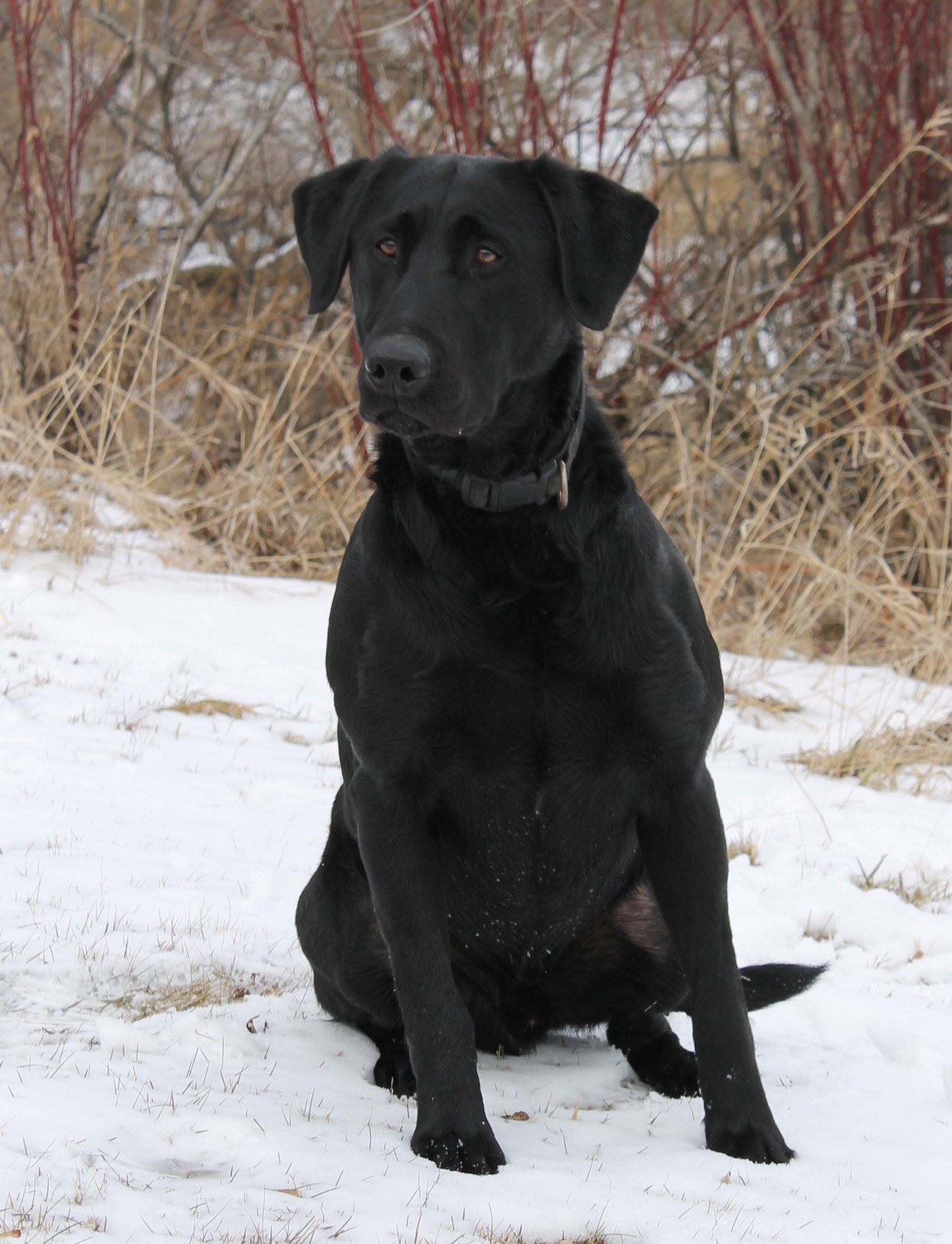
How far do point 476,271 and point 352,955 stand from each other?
1209 mm

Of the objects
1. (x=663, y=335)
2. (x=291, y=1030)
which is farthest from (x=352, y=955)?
→ (x=663, y=335)

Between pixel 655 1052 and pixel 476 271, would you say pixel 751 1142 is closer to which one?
pixel 655 1052

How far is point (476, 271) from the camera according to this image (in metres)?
2.26

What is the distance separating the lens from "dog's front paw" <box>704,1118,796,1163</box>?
205cm

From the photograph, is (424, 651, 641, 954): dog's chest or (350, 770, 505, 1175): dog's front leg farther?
(424, 651, 641, 954): dog's chest

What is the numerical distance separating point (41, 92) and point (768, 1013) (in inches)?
266

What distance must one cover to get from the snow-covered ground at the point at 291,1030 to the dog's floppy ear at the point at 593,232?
52.8 inches

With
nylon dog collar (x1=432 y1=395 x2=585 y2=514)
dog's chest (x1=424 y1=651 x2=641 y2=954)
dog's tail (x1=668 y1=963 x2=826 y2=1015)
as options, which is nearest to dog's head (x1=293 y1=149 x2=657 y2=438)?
nylon dog collar (x1=432 y1=395 x2=585 y2=514)

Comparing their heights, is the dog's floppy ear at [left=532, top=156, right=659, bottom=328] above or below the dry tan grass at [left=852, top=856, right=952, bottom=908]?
above

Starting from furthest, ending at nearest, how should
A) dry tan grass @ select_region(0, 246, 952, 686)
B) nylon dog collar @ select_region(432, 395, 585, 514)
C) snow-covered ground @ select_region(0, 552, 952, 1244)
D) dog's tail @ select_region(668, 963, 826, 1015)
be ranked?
dry tan grass @ select_region(0, 246, 952, 686) < dog's tail @ select_region(668, 963, 826, 1015) < nylon dog collar @ select_region(432, 395, 585, 514) < snow-covered ground @ select_region(0, 552, 952, 1244)

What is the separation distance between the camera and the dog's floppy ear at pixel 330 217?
2473 millimetres

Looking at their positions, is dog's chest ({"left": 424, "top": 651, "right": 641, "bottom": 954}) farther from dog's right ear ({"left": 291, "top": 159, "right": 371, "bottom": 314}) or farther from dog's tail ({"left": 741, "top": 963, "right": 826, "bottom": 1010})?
dog's right ear ({"left": 291, "top": 159, "right": 371, "bottom": 314})

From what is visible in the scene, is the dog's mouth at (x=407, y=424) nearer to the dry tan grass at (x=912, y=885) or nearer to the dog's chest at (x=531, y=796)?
the dog's chest at (x=531, y=796)

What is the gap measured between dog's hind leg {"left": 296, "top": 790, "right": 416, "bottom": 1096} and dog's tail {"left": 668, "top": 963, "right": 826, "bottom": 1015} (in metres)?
0.55
